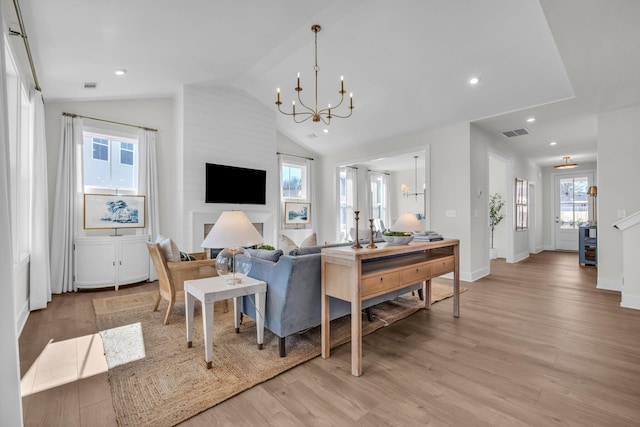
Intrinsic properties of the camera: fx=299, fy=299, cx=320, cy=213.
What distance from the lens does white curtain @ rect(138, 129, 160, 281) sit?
5148 mm

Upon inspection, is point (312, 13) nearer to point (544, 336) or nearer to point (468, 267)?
point (544, 336)

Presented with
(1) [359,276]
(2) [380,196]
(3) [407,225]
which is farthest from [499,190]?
(1) [359,276]

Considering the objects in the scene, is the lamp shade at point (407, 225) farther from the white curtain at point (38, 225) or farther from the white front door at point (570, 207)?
the white front door at point (570, 207)

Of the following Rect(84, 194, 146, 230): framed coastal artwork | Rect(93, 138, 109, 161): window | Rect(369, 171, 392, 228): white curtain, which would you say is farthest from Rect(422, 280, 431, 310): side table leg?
Rect(369, 171, 392, 228): white curtain

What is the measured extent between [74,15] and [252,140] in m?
3.49

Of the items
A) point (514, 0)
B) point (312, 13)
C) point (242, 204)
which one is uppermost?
point (312, 13)

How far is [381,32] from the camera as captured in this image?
145 inches

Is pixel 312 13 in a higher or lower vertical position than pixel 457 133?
higher

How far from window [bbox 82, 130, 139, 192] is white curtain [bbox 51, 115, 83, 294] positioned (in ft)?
0.55

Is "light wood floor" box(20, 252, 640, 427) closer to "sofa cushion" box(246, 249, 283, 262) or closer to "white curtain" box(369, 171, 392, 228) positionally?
"sofa cushion" box(246, 249, 283, 262)

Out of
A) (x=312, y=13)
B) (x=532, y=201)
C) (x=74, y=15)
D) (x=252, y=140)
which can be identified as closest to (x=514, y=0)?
(x=312, y=13)

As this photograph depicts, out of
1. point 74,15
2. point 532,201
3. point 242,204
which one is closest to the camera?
point 74,15

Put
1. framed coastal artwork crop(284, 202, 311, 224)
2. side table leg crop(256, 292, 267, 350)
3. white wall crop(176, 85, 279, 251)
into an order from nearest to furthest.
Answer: side table leg crop(256, 292, 267, 350)
white wall crop(176, 85, 279, 251)
framed coastal artwork crop(284, 202, 311, 224)

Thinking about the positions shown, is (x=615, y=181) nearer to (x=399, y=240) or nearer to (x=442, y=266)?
(x=442, y=266)
